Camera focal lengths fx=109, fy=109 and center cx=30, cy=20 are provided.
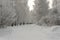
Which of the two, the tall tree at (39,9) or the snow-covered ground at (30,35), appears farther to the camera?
the tall tree at (39,9)

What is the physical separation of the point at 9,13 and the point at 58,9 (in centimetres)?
414

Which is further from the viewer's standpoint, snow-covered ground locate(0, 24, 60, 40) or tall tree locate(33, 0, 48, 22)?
tall tree locate(33, 0, 48, 22)

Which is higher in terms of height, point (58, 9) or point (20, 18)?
point (58, 9)

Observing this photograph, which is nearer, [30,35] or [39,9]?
[30,35]

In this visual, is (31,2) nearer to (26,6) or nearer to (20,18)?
(26,6)

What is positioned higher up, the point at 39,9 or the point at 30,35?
the point at 39,9

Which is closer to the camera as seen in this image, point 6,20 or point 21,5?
point 6,20

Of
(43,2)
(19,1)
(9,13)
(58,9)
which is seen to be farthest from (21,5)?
(9,13)

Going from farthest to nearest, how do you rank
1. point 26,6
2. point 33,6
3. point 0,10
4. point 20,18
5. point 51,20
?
point 33,6
point 26,6
point 20,18
point 51,20
point 0,10

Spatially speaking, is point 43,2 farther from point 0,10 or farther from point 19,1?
point 0,10

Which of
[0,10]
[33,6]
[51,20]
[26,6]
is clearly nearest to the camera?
[0,10]

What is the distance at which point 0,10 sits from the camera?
545 centimetres

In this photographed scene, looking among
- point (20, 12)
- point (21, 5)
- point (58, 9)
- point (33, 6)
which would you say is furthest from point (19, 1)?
point (58, 9)

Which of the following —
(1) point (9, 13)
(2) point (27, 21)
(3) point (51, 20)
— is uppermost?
(1) point (9, 13)
